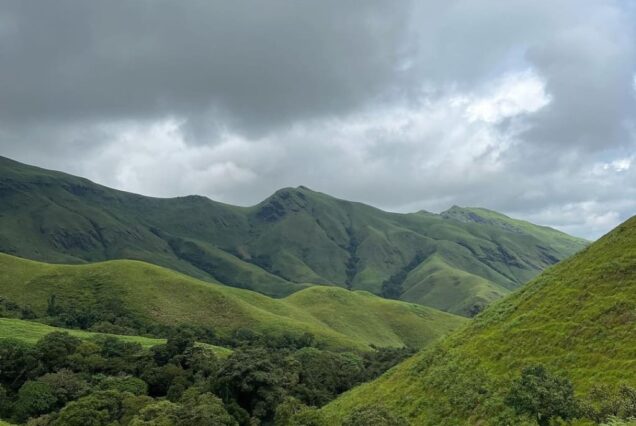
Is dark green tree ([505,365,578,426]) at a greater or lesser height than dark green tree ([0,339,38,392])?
greater

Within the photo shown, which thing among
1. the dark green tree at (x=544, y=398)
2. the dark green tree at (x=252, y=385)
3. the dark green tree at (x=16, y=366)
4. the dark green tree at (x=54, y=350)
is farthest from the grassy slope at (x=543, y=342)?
the dark green tree at (x=16, y=366)

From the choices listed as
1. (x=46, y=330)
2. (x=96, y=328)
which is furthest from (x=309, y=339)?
(x=46, y=330)

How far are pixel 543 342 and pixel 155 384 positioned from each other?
8340 centimetres

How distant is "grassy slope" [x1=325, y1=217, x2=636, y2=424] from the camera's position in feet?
183

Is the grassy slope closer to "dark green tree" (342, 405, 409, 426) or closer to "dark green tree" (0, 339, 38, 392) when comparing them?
"dark green tree" (342, 405, 409, 426)

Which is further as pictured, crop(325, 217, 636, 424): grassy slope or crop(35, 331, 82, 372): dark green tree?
crop(35, 331, 82, 372): dark green tree

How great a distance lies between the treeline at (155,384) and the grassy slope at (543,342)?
700 inches

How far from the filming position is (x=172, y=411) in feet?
241

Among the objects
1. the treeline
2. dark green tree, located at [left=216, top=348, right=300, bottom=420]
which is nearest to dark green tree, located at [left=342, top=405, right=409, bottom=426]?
the treeline

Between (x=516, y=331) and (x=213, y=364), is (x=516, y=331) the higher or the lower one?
the higher one

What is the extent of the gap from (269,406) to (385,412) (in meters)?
52.3

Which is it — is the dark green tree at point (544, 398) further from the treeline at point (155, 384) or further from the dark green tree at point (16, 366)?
the dark green tree at point (16, 366)

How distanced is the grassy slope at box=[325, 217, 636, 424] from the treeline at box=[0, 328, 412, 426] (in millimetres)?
17771

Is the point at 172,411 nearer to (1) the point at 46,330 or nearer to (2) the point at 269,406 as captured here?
(2) the point at 269,406
